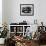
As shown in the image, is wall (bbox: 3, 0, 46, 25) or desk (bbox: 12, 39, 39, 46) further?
wall (bbox: 3, 0, 46, 25)

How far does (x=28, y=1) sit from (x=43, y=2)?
2.31ft

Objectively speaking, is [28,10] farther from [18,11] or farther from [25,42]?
[25,42]

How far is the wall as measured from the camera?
6344 millimetres

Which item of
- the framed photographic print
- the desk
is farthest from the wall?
the desk

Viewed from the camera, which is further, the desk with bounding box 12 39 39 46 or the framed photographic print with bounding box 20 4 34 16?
the framed photographic print with bounding box 20 4 34 16

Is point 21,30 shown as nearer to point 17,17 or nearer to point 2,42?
point 17,17

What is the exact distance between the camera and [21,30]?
6.19 metres

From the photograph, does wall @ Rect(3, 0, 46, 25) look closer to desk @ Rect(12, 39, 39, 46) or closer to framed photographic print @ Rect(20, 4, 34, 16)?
framed photographic print @ Rect(20, 4, 34, 16)

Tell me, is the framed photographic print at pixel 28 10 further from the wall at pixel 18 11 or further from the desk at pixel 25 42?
the desk at pixel 25 42

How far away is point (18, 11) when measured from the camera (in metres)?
6.41

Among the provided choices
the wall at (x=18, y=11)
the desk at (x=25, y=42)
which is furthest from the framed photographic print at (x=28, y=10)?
the desk at (x=25, y=42)

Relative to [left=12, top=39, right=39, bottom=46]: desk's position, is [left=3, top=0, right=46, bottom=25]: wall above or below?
above

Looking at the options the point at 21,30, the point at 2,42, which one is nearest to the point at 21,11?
the point at 21,30

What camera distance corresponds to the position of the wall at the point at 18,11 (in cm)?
634
